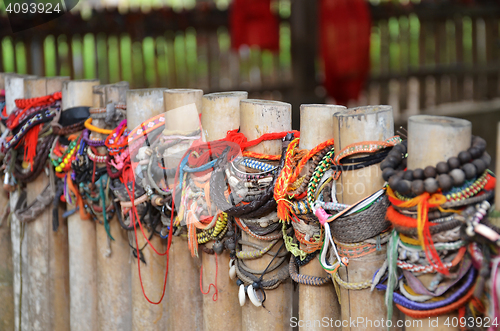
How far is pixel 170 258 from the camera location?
155 centimetres

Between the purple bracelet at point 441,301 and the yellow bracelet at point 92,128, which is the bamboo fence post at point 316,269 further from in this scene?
the yellow bracelet at point 92,128

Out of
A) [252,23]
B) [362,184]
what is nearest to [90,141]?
[362,184]

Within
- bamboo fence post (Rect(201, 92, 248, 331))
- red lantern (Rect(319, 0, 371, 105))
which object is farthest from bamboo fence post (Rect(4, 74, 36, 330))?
red lantern (Rect(319, 0, 371, 105))

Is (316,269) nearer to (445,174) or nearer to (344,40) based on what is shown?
(445,174)

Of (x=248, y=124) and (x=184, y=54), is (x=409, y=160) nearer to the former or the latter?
(x=248, y=124)

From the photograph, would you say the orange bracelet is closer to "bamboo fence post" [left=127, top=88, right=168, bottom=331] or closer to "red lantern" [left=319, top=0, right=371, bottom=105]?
"bamboo fence post" [left=127, top=88, right=168, bottom=331]

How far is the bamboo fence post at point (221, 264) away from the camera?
135 centimetres

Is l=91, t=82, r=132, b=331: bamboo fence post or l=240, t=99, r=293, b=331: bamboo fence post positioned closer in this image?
l=240, t=99, r=293, b=331: bamboo fence post

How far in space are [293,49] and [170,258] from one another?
150 inches

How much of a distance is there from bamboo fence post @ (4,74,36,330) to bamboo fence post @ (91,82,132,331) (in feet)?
1.30

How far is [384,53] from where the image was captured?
19.2 feet

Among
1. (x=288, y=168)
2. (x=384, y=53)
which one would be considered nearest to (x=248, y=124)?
(x=288, y=168)

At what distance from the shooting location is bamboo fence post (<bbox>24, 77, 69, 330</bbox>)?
1.87 meters

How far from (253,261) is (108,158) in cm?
54
